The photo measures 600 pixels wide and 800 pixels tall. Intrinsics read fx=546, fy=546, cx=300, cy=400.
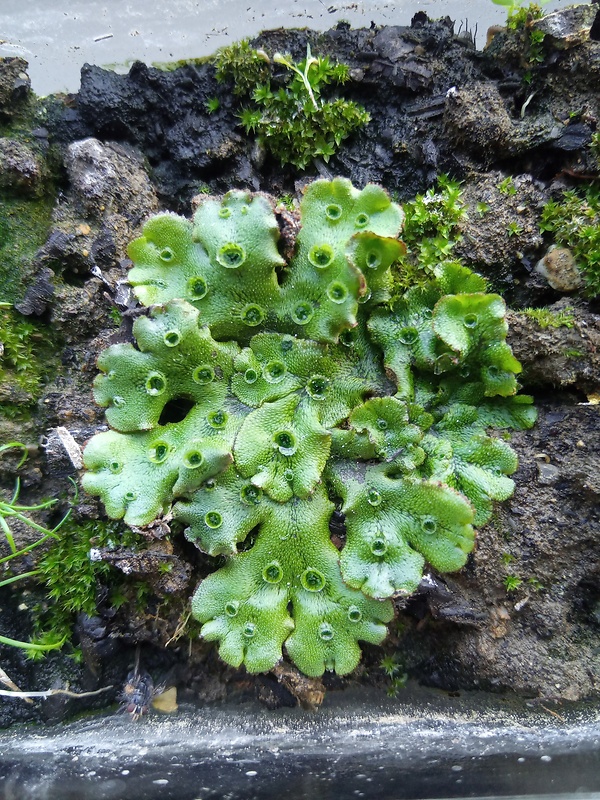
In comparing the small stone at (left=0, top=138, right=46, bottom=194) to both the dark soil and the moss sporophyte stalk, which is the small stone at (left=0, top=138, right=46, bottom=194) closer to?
the dark soil

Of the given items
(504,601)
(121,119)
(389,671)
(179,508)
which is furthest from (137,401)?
(504,601)

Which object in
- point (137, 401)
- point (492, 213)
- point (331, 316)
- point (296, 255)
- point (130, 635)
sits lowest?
point (130, 635)

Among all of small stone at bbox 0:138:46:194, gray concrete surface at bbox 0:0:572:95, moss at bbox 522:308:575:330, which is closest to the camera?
moss at bbox 522:308:575:330

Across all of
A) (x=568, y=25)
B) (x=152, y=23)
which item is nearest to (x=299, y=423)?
(x=568, y=25)

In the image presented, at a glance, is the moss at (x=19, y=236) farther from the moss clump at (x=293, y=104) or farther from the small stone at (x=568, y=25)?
the small stone at (x=568, y=25)

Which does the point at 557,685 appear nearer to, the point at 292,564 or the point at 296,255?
the point at 292,564

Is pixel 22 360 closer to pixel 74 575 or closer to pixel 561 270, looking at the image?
pixel 74 575

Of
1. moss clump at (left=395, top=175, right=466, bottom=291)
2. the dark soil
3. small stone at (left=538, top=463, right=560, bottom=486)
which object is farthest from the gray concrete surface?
small stone at (left=538, top=463, right=560, bottom=486)
